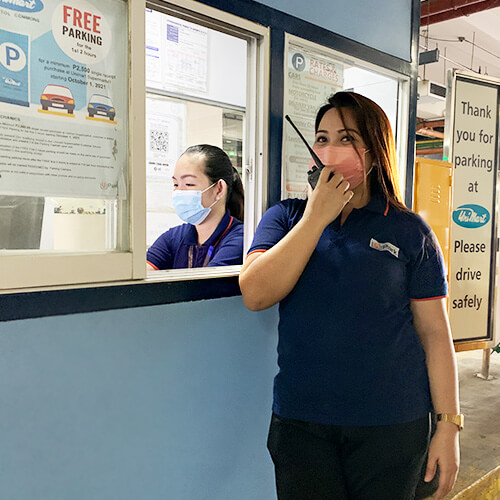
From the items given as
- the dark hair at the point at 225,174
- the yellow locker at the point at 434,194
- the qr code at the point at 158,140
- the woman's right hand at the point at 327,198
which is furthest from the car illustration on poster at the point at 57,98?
the yellow locker at the point at 434,194

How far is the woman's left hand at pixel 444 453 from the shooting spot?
53.9 inches

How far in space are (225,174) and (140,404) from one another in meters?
1.19

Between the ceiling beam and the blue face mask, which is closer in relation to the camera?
the blue face mask

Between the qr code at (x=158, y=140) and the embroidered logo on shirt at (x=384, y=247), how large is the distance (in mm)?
2352

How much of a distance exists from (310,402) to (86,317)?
662 millimetres

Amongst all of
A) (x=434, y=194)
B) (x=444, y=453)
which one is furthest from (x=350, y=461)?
(x=434, y=194)

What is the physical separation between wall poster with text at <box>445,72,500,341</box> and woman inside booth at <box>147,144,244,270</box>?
210cm

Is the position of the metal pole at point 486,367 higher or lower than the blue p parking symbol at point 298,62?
lower

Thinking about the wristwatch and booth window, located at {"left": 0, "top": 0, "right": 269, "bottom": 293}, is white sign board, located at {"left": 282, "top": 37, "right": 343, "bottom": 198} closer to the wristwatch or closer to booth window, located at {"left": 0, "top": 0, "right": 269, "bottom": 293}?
booth window, located at {"left": 0, "top": 0, "right": 269, "bottom": 293}

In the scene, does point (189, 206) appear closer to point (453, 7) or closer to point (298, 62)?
point (298, 62)

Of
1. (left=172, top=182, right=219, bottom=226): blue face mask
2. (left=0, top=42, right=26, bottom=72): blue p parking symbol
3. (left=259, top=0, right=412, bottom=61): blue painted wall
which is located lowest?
(left=172, top=182, right=219, bottom=226): blue face mask

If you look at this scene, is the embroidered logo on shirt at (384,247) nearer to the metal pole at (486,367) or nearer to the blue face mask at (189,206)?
the blue face mask at (189,206)

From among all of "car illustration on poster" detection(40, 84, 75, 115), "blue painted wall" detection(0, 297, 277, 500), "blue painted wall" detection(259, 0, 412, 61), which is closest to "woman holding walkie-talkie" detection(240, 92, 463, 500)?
"blue painted wall" detection(0, 297, 277, 500)

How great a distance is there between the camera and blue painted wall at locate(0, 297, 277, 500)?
1304mm
